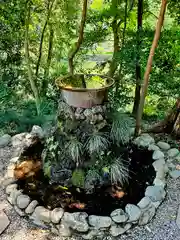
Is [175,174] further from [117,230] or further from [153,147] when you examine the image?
[117,230]

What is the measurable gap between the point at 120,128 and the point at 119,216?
3.07ft

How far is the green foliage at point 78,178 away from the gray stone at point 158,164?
81 cm

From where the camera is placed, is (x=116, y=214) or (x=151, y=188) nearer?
(x=116, y=214)

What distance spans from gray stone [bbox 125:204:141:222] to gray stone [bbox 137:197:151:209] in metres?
0.05

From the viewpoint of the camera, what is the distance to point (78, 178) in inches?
127

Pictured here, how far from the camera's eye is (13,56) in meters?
4.93

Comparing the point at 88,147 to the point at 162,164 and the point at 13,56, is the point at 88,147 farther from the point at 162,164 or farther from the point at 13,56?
the point at 13,56

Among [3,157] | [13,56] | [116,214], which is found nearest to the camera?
[116,214]

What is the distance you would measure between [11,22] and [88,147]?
94.5 inches

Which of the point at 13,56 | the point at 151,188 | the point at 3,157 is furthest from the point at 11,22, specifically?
the point at 151,188

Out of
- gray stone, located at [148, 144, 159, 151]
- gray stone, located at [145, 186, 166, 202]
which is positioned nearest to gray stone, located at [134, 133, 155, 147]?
gray stone, located at [148, 144, 159, 151]

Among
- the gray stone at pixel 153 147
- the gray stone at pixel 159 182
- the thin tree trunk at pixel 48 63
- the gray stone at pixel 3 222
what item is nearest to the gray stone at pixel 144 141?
the gray stone at pixel 153 147

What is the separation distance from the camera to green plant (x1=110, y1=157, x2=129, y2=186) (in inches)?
126

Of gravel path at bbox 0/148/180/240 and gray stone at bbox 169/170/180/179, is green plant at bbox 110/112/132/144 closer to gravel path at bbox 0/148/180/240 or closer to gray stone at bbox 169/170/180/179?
gray stone at bbox 169/170/180/179
